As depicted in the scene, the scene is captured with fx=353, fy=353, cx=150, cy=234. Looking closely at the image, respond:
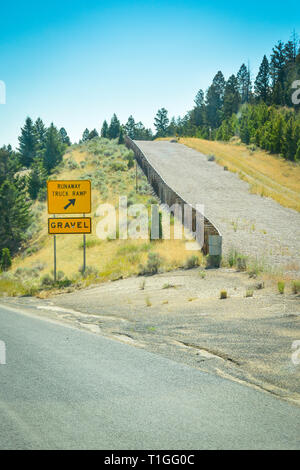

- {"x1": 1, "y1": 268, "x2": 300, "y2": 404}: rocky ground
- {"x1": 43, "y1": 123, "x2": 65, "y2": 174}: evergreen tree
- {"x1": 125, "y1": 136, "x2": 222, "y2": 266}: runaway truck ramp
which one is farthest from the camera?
{"x1": 43, "y1": 123, "x2": 65, "y2": 174}: evergreen tree

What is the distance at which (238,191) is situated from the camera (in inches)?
1291

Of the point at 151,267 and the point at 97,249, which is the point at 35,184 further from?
the point at 151,267

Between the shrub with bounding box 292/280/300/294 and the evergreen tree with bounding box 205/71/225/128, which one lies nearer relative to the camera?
the shrub with bounding box 292/280/300/294

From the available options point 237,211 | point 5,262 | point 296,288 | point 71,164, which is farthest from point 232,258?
point 71,164

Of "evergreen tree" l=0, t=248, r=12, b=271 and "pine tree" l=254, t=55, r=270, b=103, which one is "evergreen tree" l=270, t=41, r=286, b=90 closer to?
"pine tree" l=254, t=55, r=270, b=103

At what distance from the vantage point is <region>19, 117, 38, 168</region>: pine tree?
73.2m

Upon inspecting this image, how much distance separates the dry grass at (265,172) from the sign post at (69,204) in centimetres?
1768

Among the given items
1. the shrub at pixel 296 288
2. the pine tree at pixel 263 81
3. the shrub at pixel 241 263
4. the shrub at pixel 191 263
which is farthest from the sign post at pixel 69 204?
the pine tree at pixel 263 81

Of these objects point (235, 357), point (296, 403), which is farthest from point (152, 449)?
point (235, 357)

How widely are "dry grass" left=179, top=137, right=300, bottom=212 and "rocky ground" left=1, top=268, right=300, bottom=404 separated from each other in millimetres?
18314

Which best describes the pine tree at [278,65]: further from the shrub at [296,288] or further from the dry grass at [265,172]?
the shrub at [296,288]

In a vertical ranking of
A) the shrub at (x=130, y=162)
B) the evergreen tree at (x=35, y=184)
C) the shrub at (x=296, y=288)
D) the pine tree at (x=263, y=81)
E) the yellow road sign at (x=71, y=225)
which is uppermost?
the pine tree at (x=263, y=81)

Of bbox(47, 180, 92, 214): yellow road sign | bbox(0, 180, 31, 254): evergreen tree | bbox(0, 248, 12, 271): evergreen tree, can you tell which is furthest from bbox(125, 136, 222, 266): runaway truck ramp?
bbox(0, 248, 12, 271): evergreen tree

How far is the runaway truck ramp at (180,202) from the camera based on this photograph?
17.8 m
